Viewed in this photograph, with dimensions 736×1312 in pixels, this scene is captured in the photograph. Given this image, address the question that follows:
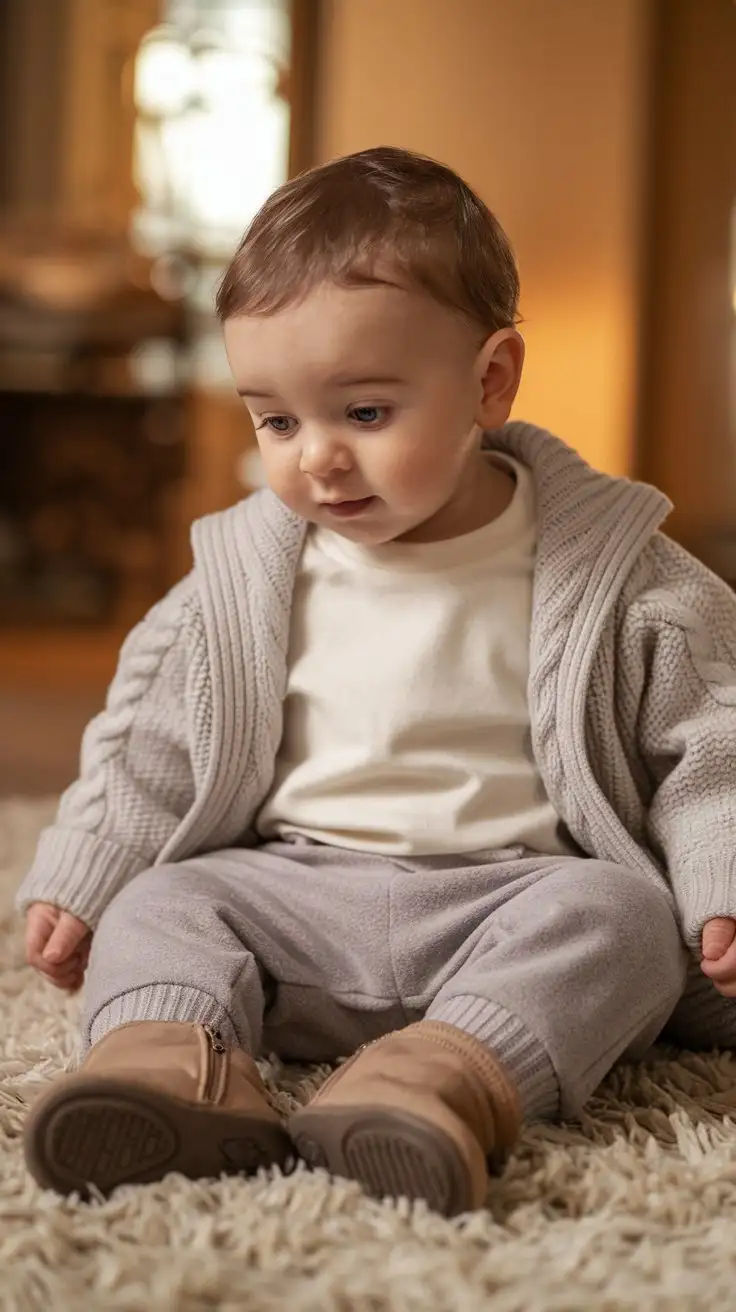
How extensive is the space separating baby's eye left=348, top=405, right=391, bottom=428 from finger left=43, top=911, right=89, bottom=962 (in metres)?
0.33

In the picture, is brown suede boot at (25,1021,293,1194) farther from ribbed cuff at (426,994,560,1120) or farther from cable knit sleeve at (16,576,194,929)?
cable knit sleeve at (16,576,194,929)

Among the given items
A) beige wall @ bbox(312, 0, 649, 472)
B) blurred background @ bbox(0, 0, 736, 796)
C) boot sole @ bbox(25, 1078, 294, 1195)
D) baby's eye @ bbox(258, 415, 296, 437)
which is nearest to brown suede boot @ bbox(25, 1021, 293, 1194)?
boot sole @ bbox(25, 1078, 294, 1195)

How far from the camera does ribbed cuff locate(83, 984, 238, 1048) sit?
2.37ft

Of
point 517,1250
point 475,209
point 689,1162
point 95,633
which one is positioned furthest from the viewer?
point 95,633

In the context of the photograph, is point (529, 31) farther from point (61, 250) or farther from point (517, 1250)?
point (517, 1250)

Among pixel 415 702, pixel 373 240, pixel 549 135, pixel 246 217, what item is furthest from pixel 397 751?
pixel 246 217

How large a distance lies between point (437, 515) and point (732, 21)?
3309 mm

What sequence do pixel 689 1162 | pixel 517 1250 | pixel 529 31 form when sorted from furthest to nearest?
pixel 529 31 < pixel 689 1162 < pixel 517 1250

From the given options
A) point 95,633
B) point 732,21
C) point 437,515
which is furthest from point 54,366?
point 437,515

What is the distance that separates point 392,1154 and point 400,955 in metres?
0.21

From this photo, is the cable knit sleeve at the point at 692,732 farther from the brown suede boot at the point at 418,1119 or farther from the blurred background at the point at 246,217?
the blurred background at the point at 246,217

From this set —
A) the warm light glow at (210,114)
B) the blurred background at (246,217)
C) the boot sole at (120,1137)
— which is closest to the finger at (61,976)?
the boot sole at (120,1137)

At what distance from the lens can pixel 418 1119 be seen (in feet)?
1.93

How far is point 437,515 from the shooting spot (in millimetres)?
906
